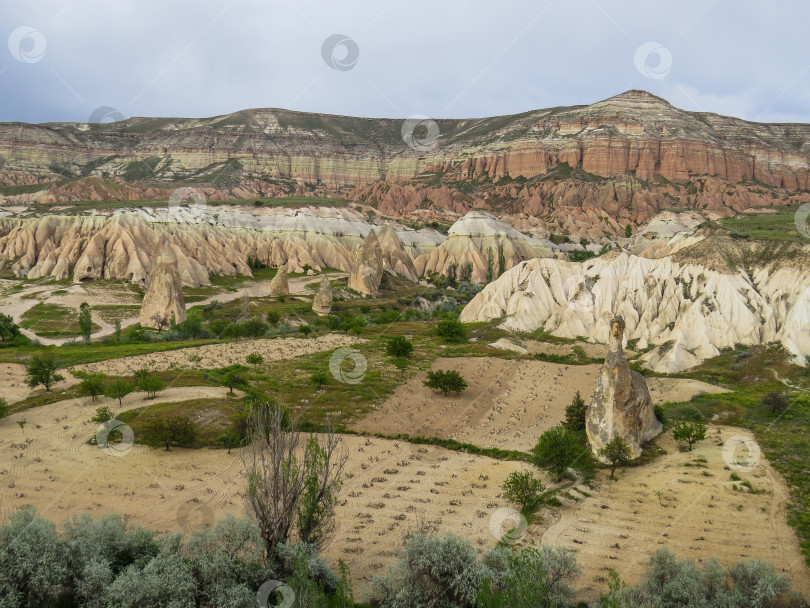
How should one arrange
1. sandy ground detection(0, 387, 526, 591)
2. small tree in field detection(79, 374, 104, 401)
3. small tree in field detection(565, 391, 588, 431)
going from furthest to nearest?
small tree in field detection(79, 374, 104, 401)
small tree in field detection(565, 391, 588, 431)
sandy ground detection(0, 387, 526, 591)

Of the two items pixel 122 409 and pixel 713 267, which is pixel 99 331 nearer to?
pixel 122 409

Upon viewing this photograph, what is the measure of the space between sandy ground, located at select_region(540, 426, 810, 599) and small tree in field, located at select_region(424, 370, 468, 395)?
33.2 feet

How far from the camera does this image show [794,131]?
14100cm

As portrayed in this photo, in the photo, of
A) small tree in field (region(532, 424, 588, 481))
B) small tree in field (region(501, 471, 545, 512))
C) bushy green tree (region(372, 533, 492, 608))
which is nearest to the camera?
bushy green tree (region(372, 533, 492, 608))

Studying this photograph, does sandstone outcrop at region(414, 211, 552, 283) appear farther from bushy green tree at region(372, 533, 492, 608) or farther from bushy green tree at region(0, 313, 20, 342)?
bushy green tree at region(372, 533, 492, 608)

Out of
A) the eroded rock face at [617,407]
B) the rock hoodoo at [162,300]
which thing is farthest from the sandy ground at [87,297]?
the eroded rock face at [617,407]

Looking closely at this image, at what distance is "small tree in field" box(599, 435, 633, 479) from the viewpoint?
55.0 feet

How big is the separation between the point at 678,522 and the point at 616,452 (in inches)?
141

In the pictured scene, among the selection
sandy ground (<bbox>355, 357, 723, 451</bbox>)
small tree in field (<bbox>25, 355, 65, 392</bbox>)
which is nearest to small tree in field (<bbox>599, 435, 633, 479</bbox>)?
sandy ground (<bbox>355, 357, 723, 451</bbox>)

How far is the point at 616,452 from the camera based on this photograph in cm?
1678

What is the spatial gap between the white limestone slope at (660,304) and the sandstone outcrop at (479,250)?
3463 cm

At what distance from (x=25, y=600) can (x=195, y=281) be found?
58.9 m

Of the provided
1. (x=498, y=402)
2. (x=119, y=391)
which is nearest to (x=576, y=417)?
(x=498, y=402)

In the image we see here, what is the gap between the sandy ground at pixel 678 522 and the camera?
11555 mm
